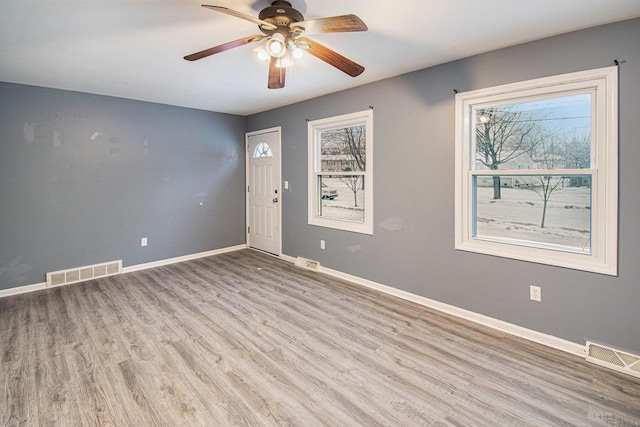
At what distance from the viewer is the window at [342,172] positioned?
3.76m

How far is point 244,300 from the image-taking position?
3418 millimetres

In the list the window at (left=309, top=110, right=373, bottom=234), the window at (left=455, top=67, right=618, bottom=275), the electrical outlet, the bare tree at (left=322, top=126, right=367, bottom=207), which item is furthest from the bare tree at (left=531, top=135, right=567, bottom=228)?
the bare tree at (left=322, top=126, right=367, bottom=207)

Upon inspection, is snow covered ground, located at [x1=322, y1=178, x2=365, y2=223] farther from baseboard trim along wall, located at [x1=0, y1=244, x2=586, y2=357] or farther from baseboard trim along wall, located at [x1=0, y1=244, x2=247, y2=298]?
baseboard trim along wall, located at [x1=0, y1=244, x2=247, y2=298]

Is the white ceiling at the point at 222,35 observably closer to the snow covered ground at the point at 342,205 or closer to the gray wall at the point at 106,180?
the gray wall at the point at 106,180

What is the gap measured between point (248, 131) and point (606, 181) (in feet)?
16.0

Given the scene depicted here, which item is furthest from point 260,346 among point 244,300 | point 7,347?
point 7,347

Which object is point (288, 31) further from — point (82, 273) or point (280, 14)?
point (82, 273)

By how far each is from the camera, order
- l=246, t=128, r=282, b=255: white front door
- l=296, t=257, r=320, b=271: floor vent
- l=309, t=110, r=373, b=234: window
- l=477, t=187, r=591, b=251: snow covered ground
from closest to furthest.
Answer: l=477, t=187, r=591, b=251: snow covered ground < l=309, t=110, r=373, b=234: window < l=296, t=257, r=320, b=271: floor vent < l=246, t=128, r=282, b=255: white front door

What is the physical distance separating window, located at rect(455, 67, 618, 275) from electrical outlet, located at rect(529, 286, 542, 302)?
0.76 feet

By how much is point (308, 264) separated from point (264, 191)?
158 cm

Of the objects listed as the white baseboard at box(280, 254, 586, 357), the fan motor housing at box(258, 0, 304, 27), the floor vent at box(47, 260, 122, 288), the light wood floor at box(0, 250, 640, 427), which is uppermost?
the fan motor housing at box(258, 0, 304, 27)

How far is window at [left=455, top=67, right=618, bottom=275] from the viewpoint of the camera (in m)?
2.26

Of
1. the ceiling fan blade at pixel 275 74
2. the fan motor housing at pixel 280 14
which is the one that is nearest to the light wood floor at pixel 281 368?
the ceiling fan blade at pixel 275 74

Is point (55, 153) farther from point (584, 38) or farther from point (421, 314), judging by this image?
point (584, 38)
